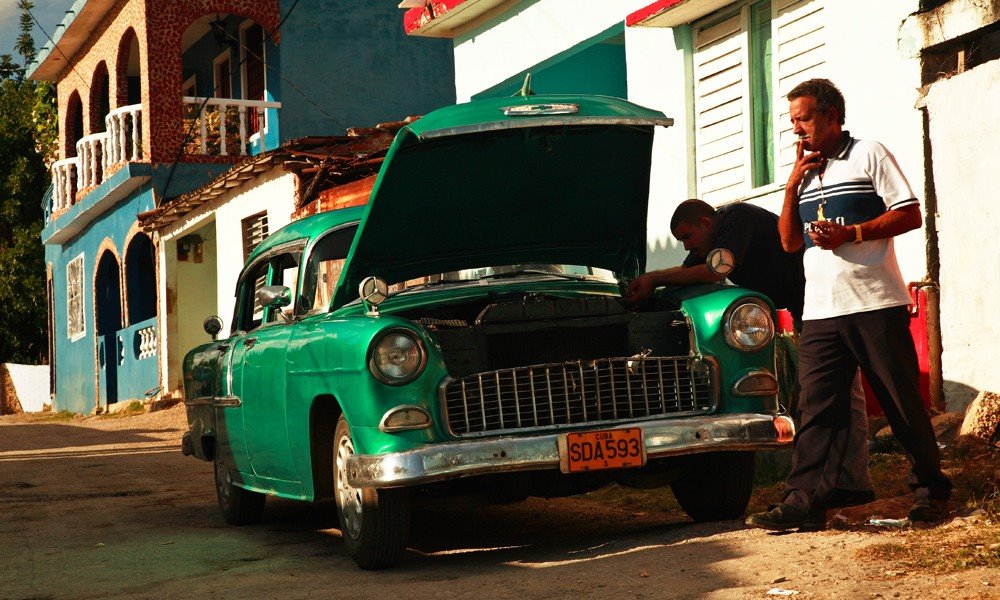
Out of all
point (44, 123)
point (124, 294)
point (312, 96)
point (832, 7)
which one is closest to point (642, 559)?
point (832, 7)

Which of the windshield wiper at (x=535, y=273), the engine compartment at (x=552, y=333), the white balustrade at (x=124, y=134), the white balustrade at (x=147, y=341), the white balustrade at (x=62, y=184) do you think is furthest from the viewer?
the white balustrade at (x=62, y=184)

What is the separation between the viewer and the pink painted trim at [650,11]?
10758 millimetres

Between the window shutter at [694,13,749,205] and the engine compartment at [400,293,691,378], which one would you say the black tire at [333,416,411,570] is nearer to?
the engine compartment at [400,293,691,378]

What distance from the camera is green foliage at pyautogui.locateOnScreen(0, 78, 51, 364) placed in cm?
3234

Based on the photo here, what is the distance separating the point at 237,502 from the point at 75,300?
72.2 ft

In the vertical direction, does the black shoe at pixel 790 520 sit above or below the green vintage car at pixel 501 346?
below

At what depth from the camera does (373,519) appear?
19.2ft

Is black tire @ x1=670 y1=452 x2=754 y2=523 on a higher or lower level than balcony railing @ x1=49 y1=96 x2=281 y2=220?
lower

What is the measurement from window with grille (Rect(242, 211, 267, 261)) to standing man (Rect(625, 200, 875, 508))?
1270cm

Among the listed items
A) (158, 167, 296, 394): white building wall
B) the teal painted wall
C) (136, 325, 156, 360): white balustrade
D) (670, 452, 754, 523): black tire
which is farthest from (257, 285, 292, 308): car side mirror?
(136, 325, 156, 360): white balustrade

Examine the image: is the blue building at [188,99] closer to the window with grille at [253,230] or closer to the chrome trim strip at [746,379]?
the window with grille at [253,230]

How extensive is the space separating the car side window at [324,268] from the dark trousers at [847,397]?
7.83ft

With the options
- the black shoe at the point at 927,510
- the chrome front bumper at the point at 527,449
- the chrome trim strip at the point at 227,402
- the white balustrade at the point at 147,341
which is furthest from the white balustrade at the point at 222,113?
the black shoe at the point at 927,510

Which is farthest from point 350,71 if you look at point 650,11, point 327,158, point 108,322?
point 650,11
